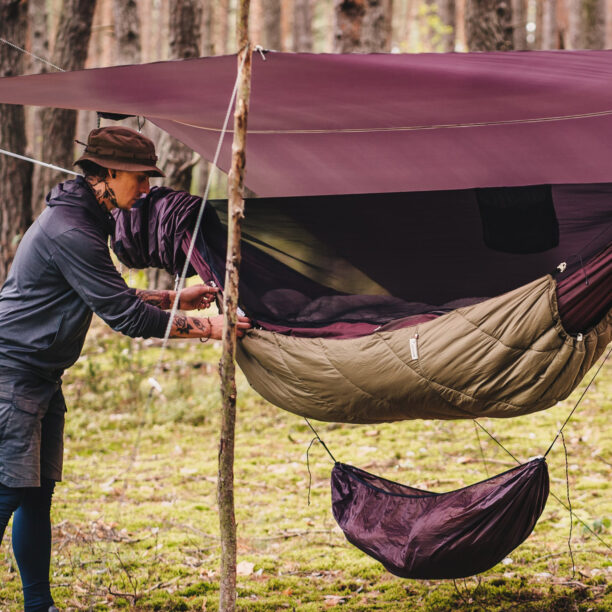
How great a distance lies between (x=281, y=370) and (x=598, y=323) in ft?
3.38

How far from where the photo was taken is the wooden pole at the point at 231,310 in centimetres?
209

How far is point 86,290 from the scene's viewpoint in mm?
2316

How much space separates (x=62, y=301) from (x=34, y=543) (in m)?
0.83

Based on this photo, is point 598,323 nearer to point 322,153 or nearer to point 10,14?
point 322,153

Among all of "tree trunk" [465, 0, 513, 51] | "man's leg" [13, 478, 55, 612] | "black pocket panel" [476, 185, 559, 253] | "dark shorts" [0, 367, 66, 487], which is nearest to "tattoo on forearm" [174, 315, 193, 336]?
"dark shorts" [0, 367, 66, 487]

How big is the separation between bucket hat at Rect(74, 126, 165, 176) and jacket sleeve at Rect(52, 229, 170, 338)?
0.24 metres

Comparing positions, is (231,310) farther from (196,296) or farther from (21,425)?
(21,425)

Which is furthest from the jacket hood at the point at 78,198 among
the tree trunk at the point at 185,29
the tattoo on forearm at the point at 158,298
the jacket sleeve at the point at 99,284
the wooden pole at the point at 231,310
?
the tree trunk at the point at 185,29

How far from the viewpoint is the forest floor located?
2.96m

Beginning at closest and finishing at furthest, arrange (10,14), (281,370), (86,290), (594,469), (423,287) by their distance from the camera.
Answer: (86,290) → (281,370) → (423,287) → (594,469) → (10,14)

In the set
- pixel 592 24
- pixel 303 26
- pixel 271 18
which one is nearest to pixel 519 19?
pixel 592 24

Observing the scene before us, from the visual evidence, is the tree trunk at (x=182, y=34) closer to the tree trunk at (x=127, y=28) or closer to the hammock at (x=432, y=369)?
the tree trunk at (x=127, y=28)

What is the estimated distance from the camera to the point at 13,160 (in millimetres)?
5902

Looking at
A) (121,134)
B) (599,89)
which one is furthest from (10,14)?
(599,89)
